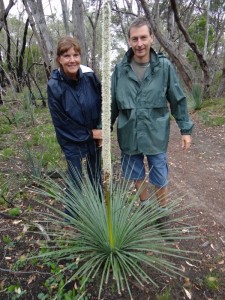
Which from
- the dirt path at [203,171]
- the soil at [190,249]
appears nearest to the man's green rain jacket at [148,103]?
the soil at [190,249]

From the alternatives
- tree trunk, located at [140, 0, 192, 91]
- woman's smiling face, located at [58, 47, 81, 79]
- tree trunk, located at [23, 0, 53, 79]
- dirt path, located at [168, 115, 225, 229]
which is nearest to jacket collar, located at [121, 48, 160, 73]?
woman's smiling face, located at [58, 47, 81, 79]

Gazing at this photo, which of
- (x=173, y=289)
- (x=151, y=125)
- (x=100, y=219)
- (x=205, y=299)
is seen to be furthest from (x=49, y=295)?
(x=151, y=125)

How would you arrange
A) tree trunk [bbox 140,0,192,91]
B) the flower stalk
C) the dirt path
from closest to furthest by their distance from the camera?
1. the flower stalk
2. the dirt path
3. tree trunk [bbox 140,0,192,91]

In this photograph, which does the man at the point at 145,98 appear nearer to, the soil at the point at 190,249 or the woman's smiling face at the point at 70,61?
the woman's smiling face at the point at 70,61

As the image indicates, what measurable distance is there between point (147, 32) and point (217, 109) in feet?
23.7

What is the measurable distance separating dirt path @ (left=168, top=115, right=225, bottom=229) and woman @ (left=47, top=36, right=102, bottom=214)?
165 centimetres

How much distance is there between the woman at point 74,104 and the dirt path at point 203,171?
65.0 inches

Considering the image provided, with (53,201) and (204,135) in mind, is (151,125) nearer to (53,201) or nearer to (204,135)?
(53,201)

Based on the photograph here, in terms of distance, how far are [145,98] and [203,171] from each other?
2956 mm

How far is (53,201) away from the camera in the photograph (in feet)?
12.4

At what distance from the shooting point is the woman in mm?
2564

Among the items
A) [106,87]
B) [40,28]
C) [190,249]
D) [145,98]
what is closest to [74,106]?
[145,98]

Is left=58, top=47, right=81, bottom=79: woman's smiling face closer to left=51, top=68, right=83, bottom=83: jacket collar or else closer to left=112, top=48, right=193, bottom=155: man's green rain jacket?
left=51, top=68, right=83, bottom=83: jacket collar

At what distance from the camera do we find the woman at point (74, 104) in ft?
8.41
